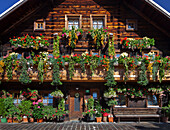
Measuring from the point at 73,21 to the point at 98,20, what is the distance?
6.57ft

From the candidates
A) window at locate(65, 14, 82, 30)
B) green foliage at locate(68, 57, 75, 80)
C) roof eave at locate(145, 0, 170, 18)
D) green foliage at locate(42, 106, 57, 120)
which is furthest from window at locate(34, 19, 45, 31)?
roof eave at locate(145, 0, 170, 18)

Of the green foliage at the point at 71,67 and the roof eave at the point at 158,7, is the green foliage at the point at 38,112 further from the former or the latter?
the roof eave at the point at 158,7

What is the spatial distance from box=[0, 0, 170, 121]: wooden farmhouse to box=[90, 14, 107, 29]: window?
0.25 feet

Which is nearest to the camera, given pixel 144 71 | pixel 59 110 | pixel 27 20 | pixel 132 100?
pixel 144 71

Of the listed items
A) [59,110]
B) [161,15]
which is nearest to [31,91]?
[59,110]

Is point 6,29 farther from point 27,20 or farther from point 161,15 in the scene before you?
point 161,15

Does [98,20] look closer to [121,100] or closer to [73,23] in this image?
[73,23]

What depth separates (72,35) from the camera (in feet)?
33.6

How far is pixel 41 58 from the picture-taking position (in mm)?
9125

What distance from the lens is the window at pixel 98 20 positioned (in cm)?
1085

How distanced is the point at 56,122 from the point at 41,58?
178 inches

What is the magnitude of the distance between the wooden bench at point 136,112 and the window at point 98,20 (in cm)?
645

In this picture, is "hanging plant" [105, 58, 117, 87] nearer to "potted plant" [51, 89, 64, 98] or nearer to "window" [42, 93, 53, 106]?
"potted plant" [51, 89, 64, 98]

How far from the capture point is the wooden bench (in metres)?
9.28
